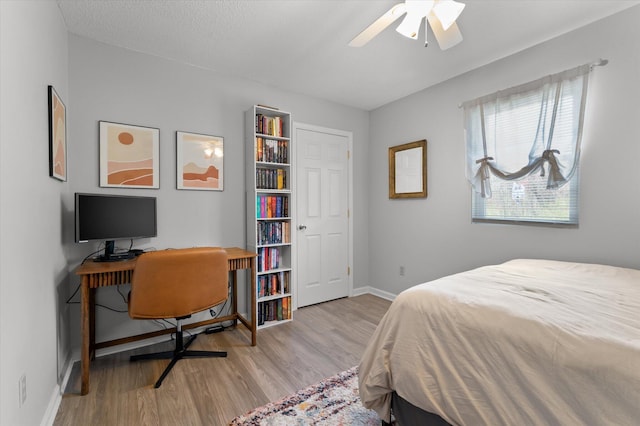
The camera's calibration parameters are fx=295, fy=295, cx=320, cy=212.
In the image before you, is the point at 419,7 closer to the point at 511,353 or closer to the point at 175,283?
the point at 511,353

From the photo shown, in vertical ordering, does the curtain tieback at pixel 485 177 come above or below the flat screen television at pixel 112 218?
above

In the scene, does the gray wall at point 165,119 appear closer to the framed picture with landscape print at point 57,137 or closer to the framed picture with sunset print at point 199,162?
the framed picture with sunset print at point 199,162

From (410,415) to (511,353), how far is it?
559 mm

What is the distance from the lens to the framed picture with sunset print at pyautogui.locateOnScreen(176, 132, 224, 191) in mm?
2689

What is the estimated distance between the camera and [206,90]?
9.29 ft

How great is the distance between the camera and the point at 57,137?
6.08 feet

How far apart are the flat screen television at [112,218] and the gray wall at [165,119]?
0.18 metres

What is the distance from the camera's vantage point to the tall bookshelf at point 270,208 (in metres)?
2.92

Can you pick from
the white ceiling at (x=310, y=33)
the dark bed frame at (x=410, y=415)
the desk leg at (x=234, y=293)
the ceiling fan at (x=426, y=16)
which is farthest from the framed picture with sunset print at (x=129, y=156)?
A: the dark bed frame at (x=410, y=415)

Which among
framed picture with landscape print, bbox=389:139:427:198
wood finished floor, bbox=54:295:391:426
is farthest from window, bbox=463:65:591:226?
wood finished floor, bbox=54:295:391:426

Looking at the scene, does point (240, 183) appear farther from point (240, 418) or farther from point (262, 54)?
point (240, 418)

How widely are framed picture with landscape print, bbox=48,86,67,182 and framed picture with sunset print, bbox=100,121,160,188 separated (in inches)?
10.7

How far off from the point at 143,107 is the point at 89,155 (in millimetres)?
583

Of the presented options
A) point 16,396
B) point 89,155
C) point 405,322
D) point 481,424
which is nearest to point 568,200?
point 405,322
